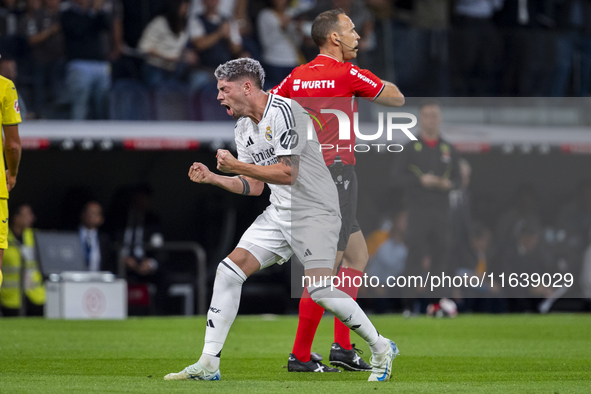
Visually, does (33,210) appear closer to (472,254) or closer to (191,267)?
(191,267)

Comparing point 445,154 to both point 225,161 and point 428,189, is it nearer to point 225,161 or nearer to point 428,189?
point 428,189

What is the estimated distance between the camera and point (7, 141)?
20.9ft

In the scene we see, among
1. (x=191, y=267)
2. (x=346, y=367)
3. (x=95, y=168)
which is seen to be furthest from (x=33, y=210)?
(x=346, y=367)

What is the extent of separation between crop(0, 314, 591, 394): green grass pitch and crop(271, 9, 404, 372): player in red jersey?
73cm

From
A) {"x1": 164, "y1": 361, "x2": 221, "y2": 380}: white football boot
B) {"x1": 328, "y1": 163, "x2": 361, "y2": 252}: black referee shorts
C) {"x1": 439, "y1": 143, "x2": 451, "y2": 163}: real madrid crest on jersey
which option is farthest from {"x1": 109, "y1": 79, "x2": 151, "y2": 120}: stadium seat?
{"x1": 164, "y1": 361, "x2": 221, "y2": 380}: white football boot

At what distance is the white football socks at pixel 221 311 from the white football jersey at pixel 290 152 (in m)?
0.48

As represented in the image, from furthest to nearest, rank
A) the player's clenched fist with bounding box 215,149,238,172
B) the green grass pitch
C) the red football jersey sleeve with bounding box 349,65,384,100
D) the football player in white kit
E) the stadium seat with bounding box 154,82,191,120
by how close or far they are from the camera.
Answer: the stadium seat with bounding box 154,82,191,120
the red football jersey sleeve with bounding box 349,65,384,100
the football player in white kit
the green grass pitch
the player's clenched fist with bounding box 215,149,238,172

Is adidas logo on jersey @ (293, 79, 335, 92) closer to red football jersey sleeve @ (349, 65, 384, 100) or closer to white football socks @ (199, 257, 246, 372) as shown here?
red football jersey sleeve @ (349, 65, 384, 100)

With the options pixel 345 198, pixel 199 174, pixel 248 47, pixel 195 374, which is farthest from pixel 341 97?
pixel 248 47

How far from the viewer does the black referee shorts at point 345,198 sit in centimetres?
649

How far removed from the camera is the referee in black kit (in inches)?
473

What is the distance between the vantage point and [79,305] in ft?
41.0

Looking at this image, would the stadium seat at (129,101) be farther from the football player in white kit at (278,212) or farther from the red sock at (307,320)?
the football player in white kit at (278,212)

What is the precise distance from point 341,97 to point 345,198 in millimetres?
682
